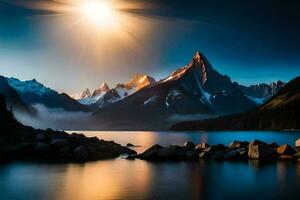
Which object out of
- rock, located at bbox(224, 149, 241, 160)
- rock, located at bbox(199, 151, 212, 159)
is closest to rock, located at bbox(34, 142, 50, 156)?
rock, located at bbox(199, 151, 212, 159)

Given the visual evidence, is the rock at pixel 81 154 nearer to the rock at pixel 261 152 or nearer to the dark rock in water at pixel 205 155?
the dark rock in water at pixel 205 155

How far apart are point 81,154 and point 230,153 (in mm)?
28676

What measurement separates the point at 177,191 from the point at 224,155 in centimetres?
3662

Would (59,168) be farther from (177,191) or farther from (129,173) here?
(177,191)

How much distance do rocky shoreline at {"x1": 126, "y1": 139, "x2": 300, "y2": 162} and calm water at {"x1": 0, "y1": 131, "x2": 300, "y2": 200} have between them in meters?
5.44

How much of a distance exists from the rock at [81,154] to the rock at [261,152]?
31.1 m

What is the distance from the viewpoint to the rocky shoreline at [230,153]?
81.1 metres

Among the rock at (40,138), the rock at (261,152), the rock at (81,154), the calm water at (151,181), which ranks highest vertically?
the rock at (40,138)

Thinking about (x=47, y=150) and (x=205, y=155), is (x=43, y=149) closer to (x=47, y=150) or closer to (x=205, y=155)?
(x=47, y=150)

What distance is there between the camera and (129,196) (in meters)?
45.5

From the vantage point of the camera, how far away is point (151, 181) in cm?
5753

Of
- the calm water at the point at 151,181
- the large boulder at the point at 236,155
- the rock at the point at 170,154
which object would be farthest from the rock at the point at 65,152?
the large boulder at the point at 236,155

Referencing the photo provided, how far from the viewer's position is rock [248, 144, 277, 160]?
81.1 m

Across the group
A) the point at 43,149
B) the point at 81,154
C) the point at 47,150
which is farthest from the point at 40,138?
the point at 81,154
